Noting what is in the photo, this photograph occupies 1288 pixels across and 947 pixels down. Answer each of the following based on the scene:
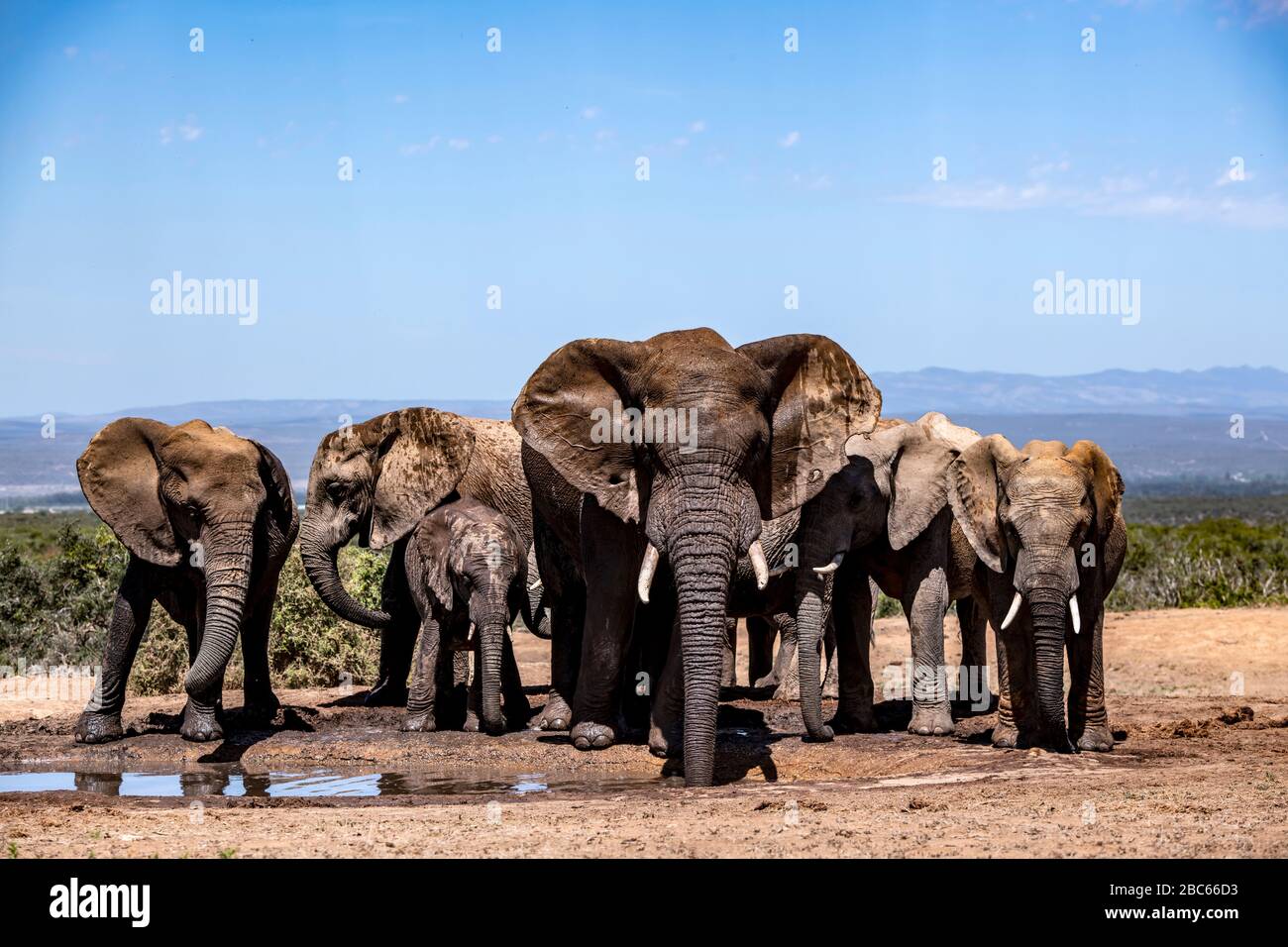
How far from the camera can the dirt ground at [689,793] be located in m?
9.27

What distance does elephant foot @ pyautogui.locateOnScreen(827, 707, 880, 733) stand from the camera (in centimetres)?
1428

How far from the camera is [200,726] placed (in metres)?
13.9

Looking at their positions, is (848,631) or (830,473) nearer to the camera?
(830,473)

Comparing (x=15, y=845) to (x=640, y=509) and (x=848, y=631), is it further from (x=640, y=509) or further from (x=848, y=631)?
(x=848, y=631)

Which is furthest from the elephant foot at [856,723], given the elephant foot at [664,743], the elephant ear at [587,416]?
the elephant ear at [587,416]

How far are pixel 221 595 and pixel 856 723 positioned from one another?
5.11 m

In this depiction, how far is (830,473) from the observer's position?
12562mm

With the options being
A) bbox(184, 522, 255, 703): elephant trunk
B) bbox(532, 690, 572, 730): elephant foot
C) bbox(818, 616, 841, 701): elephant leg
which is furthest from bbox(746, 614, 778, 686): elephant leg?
bbox(184, 522, 255, 703): elephant trunk

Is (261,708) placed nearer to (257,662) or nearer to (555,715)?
(257,662)

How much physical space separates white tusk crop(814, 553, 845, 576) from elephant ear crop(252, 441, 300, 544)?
4196mm

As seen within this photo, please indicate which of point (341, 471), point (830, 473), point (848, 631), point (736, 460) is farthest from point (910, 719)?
point (341, 471)

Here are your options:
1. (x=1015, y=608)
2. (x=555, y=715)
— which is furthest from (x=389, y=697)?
(x=1015, y=608)
